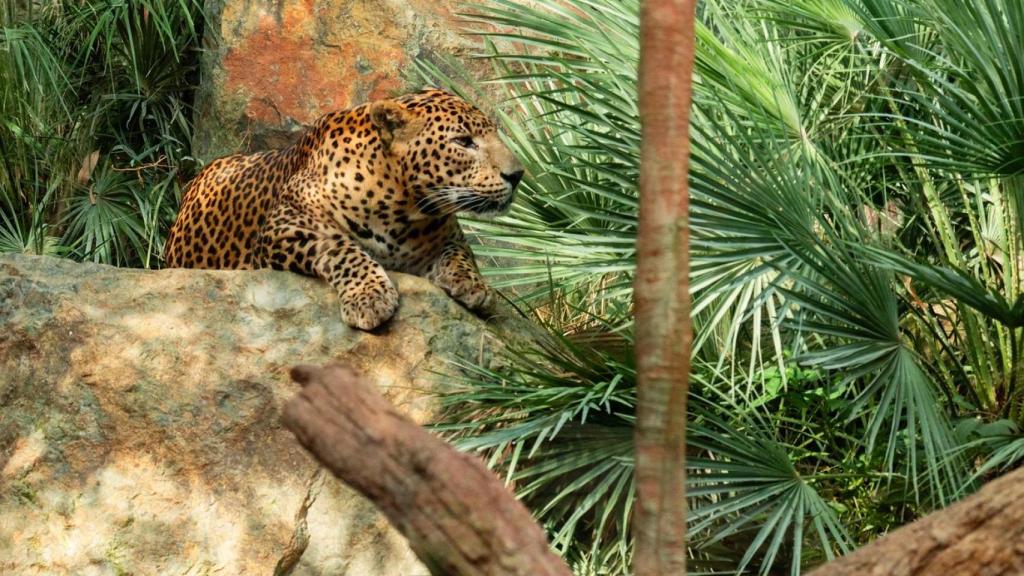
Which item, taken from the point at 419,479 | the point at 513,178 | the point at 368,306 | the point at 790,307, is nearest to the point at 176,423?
the point at 368,306

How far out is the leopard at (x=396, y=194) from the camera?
635cm

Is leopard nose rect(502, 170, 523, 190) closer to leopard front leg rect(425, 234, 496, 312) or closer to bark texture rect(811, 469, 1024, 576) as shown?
leopard front leg rect(425, 234, 496, 312)

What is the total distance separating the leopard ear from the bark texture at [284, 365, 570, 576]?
168 inches

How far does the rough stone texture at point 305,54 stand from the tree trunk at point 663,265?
799 cm

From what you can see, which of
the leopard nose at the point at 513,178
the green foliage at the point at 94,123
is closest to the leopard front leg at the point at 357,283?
the leopard nose at the point at 513,178

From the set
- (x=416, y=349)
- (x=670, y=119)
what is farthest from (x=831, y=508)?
(x=670, y=119)

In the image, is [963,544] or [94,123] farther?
[94,123]

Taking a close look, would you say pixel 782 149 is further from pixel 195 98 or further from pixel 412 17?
pixel 195 98

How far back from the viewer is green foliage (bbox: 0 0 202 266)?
1011 cm

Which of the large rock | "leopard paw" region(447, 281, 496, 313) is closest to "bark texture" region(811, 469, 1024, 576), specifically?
the large rock

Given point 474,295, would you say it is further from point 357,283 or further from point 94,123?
point 94,123

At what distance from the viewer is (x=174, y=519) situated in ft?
18.5

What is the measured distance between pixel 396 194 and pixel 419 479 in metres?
4.31

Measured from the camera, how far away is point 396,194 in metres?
6.57
